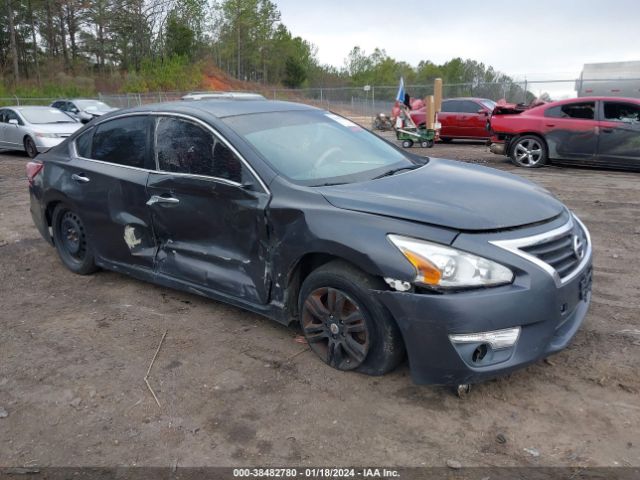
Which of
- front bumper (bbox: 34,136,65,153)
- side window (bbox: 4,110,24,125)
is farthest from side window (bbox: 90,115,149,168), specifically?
side window (bbox: 4,110,24,125)

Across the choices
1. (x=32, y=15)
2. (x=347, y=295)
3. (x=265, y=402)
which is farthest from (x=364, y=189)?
(x=32, y=15)

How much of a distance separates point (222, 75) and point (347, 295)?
6115 cm

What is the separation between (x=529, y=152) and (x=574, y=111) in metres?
1.13

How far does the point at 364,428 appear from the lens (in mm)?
2881

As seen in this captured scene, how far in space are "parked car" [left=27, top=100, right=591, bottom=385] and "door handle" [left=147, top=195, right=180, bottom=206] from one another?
0.02m

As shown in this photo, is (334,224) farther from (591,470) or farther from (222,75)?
(222,75)

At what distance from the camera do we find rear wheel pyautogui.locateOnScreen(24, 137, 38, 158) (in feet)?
47.4

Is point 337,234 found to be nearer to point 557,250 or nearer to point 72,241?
point 557,250

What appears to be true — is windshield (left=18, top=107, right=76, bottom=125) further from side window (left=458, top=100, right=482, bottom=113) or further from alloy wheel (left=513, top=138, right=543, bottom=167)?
alloy wheel (left=513, top=138, right=543, bottom=167)

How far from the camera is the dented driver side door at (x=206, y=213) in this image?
3670mm

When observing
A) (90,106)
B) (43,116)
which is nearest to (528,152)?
(43,116)

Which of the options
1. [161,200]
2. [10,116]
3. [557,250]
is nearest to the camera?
[557,250]

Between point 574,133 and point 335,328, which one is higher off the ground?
point 574,133

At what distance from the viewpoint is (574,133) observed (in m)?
10.9
